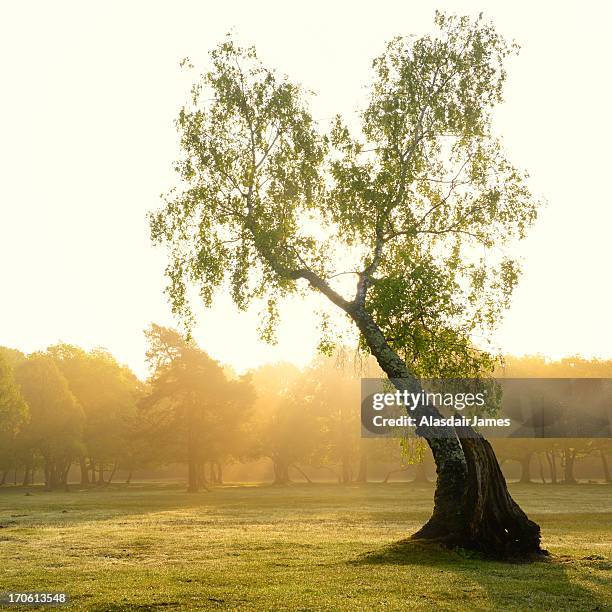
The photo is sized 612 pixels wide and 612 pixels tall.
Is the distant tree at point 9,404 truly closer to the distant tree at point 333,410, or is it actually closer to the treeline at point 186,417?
the treeline at point 186,417

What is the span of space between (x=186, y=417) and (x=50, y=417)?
54.6ft

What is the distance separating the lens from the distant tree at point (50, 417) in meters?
76.6

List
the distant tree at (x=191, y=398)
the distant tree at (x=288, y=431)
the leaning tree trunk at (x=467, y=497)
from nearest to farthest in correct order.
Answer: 1. the leaning tree trunk at (x=467, y=497)
2. the distant tree at (x=191, y=398)
3. the distant tree at (x=288, y=431)

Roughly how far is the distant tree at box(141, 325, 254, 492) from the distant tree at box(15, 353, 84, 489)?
398 inches

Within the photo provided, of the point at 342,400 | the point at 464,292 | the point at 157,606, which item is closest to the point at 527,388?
the point at 342,400

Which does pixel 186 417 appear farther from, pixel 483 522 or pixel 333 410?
pixel 483 522

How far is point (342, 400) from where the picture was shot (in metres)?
91.3

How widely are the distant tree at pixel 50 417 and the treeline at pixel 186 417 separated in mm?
113

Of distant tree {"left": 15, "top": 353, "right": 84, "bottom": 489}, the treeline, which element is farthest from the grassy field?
distant tree {"left": 15, "top": 353, "right": 84, "bottom": 489}

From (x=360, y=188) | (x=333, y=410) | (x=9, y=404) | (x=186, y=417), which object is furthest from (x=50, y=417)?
(x=360, y=188)

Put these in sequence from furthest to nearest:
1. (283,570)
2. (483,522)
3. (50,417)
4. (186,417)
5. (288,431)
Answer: (288,431) → (50,417) → (186,417) → (483,522) → (283,570)

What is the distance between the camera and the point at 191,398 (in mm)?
71625

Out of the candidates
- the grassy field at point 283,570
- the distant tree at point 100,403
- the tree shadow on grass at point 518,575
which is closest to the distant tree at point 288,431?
the distant tree at point 100,403

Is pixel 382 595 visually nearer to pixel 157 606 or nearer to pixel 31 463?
pixel 157 606
